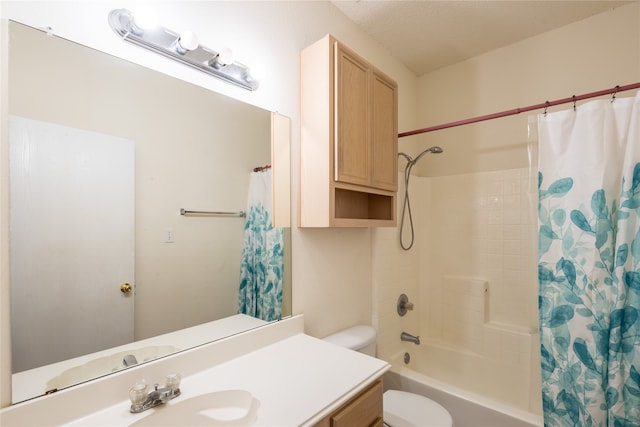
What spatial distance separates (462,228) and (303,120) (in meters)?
1.59

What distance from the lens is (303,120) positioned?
1514 mm

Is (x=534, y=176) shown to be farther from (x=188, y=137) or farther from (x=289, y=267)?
(x=188, y=137)

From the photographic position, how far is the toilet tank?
5.30 ft

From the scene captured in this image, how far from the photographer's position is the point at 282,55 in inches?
58.1

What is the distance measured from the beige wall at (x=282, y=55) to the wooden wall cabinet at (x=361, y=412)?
54 centimetres

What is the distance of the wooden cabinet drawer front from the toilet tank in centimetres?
46

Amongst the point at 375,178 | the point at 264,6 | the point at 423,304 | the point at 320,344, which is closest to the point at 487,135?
the point at 375,178

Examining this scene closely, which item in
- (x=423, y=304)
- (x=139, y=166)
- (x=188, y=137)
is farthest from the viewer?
(x=423, y=304)

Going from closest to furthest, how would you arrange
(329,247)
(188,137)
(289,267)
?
(188,137), (289,267), (329,247)

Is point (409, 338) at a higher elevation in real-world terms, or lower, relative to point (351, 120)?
lower

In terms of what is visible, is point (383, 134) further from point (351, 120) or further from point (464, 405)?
point (464, 405)

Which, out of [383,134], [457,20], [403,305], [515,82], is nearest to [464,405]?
[403,305]

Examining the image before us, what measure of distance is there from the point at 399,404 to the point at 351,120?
149 cm

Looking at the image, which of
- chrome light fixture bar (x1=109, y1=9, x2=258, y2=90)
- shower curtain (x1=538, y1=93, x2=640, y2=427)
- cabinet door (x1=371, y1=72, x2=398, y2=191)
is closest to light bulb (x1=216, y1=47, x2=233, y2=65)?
chrome light fixture bar (x1=109, y1=9, x2=258, y2=90)
